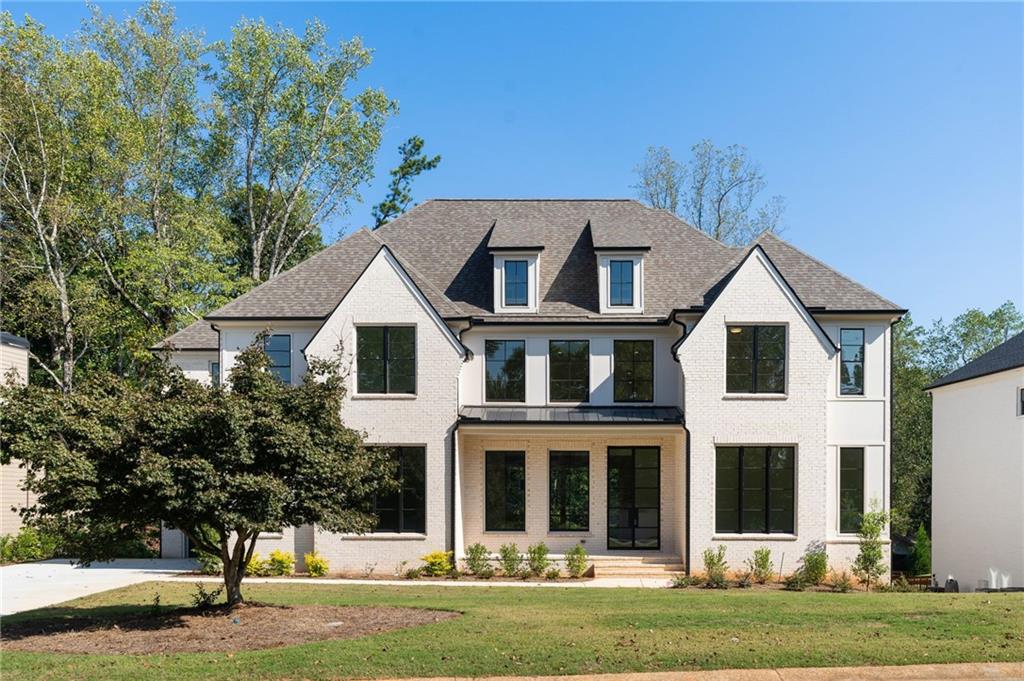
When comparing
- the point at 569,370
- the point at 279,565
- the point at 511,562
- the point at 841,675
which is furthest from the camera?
the point at 569,370

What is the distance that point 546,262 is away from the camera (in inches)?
930

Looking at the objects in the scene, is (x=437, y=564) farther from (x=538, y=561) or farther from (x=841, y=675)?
(x=841, y=675)

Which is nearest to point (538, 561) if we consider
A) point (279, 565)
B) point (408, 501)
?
point (408, 501)

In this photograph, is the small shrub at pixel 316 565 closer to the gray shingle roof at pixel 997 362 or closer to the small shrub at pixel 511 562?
the small shrub at pixel 511 562

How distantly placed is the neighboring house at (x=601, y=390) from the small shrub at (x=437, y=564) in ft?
1.14

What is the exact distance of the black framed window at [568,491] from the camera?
2122 cm

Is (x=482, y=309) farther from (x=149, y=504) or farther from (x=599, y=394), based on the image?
(x=149, y=504)

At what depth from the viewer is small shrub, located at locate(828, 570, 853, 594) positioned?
1778 centimetres

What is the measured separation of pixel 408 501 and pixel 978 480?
17.5m

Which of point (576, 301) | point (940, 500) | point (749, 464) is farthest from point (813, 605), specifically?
point (940, 500)

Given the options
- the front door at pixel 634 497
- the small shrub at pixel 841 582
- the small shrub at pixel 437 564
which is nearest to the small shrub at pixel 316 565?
the small shrub at pixel 437 564

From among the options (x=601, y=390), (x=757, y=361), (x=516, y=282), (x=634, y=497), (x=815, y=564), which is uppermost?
(x=516, y=282)

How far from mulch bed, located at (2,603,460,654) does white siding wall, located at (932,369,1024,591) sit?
17.2 meters

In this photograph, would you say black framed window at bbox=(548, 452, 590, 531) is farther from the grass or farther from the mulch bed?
the mulch bed
